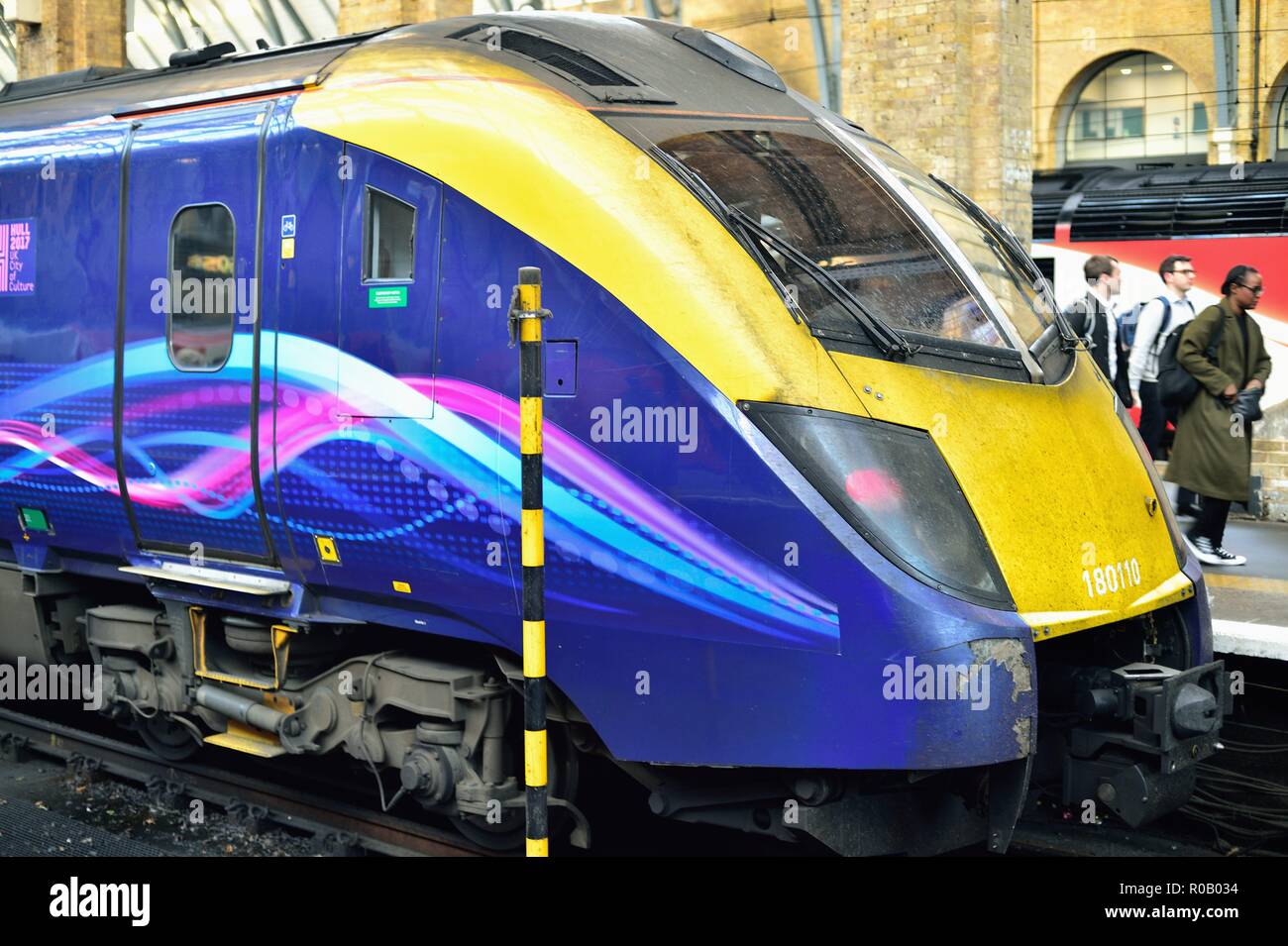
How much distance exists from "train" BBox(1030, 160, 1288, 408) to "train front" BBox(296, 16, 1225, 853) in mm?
10188

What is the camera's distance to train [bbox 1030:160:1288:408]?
15.3m

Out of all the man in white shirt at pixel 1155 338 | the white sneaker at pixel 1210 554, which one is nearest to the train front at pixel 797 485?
the white sneaker at pixel 1210 554

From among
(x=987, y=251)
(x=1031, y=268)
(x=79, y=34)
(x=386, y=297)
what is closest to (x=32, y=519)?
(x=386, y=297)

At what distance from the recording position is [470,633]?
17.6ft

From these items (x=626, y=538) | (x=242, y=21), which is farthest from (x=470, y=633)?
(x=242, y=21)

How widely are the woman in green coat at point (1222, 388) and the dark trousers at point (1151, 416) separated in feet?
5.61

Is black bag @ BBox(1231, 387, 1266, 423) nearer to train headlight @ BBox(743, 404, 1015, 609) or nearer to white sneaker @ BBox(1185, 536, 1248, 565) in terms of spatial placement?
white sneaker @ BBox(1185, 536, 1248, 565)

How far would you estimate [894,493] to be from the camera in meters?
4.70

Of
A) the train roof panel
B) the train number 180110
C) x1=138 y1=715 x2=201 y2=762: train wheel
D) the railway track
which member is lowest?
the railway track

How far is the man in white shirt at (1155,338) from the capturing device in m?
11.0

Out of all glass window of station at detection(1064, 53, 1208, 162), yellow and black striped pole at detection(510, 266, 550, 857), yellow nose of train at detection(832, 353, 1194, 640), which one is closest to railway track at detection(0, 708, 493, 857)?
yellow and black striped pole at detection(510, 266, 550, 857)

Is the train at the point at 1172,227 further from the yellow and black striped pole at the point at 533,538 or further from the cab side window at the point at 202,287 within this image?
the yellow and black striped pole at the point at 533,538
